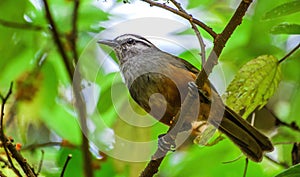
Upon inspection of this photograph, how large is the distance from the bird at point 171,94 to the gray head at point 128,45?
0.30 ft

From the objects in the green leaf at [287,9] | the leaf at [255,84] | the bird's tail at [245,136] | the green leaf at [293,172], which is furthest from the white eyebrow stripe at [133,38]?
the green leaf at [293,172]

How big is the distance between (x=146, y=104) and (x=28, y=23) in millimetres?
609

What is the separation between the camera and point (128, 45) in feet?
9.00

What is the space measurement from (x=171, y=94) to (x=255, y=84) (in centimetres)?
48

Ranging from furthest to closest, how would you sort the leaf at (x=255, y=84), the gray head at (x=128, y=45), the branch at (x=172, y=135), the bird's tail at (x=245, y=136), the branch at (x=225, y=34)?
the gray head at (x=128, y=45), the bird's tail at (x=245, y=136), the leaf at (x=255, y=84), the branch at (x=172, y=135), the branch at (x=225, y=34)

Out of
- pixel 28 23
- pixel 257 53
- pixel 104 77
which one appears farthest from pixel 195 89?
pixel 28 23

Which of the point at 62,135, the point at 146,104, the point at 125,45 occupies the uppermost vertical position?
the point at 125,45

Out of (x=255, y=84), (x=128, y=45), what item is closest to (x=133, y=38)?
(x=128, y=45)

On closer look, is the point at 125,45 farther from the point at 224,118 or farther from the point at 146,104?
the point at 224,118

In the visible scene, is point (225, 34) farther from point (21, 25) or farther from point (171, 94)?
point (21, 25)

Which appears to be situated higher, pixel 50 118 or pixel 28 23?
pixel 28 23

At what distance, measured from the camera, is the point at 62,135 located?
8.89 ft

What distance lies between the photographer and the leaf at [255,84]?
194cm

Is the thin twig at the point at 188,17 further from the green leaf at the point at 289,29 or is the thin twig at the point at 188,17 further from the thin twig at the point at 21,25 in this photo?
the thin twig at the point at 21,25
